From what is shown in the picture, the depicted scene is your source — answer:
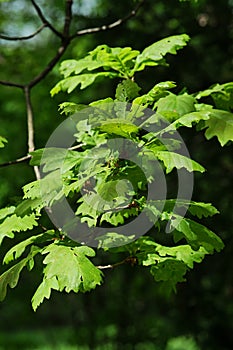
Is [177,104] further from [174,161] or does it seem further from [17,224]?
[17,224]

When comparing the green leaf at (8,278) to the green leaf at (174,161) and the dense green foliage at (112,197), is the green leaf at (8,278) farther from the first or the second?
the green leaf at (174,161)

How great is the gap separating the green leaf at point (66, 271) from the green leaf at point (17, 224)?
18 cm

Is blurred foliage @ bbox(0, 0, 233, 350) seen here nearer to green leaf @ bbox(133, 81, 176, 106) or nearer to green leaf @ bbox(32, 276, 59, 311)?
green leaf @ bbox(133, 81, 176, 106)

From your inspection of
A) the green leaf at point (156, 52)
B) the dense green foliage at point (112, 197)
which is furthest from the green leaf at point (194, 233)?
the green leaf at point (156, 52)

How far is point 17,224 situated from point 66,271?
32 centimetres

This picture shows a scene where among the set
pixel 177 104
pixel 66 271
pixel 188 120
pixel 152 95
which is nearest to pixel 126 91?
pixel 152 95

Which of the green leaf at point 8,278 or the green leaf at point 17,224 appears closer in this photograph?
the green leaf at point 8,278

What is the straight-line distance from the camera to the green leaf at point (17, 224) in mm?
1767

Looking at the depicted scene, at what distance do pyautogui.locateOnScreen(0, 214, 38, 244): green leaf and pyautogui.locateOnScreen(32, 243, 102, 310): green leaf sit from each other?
0.60 feet

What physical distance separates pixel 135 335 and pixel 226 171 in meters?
1.69

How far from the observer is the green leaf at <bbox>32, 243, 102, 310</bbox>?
4.96 feet

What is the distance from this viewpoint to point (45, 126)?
169 inches

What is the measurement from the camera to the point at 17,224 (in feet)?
5.84

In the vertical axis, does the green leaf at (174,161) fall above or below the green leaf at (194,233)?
above
